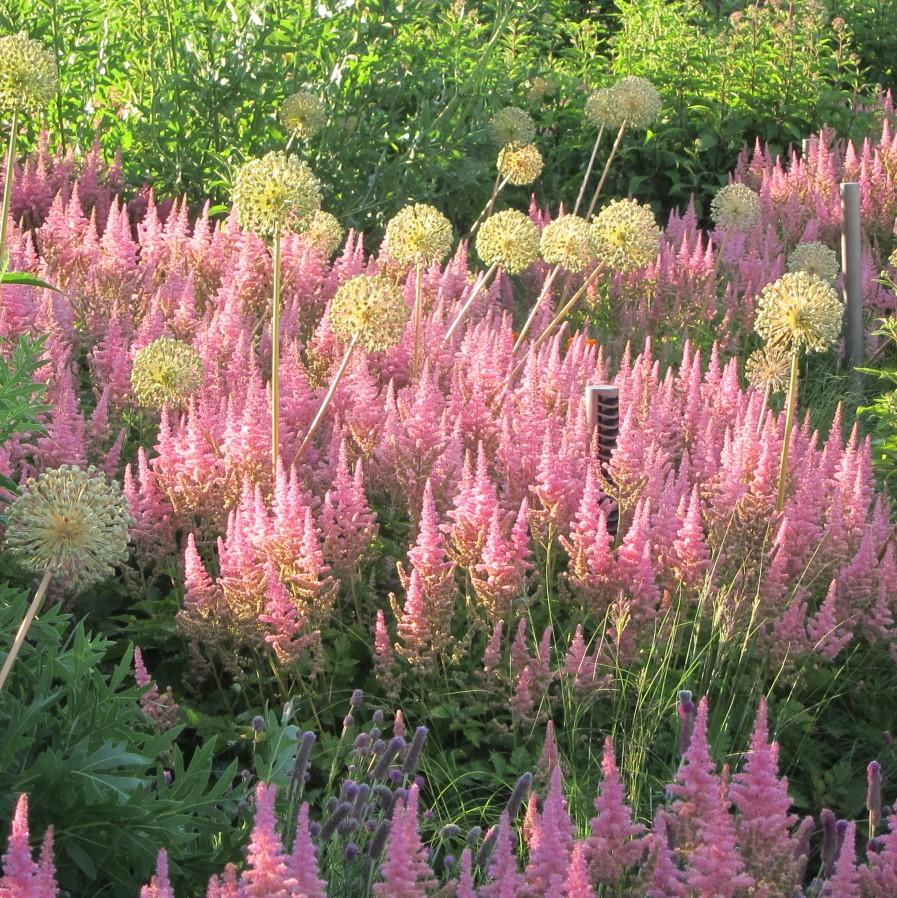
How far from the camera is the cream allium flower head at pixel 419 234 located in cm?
470

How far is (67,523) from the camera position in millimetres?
2150

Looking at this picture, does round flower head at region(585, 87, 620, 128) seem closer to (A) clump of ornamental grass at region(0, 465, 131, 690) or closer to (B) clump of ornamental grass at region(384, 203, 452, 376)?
(B) clump of ornamental grass at region(384, 203, 452, 376)

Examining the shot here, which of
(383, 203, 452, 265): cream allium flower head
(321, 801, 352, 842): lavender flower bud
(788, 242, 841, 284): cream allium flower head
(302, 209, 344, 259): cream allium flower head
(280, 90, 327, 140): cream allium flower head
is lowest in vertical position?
(321, 801, 352, 842): lavender flower bud

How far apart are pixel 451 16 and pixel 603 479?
4.86 m

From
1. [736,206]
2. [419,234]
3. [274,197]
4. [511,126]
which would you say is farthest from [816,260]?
[274,197]

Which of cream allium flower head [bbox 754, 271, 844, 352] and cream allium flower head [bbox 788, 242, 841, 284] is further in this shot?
cream allium flower head [bbox 788, 242, 841, 284]

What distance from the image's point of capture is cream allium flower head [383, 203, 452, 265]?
4.70m

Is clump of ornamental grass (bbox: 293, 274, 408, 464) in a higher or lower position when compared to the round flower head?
lower

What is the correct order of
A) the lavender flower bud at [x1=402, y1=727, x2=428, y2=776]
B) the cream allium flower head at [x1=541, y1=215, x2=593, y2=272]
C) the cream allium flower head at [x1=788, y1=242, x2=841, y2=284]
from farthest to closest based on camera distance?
the cream allium flower head at [x1=788, y1=242, x2=841, y2=284] → the cream allium flower head at [x1=541, y1=215, x2=593, y2=272] → the lavender flower bud at [x1=402, y1=727, x2=428, y2=776]

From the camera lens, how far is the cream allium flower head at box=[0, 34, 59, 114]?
345 cm

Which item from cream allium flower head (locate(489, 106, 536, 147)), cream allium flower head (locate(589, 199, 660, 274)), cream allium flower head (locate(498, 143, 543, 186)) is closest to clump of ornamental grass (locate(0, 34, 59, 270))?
cream allium flower head (locate(589, 199, 660, 274))

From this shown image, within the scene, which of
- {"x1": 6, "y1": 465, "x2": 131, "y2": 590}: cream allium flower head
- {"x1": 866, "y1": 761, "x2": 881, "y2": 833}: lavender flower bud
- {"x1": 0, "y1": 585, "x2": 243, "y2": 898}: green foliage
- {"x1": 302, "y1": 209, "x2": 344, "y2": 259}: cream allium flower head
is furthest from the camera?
{"x1": 302, "y1": 209, "x2": 344, "y2": 259}: cream allium flower head

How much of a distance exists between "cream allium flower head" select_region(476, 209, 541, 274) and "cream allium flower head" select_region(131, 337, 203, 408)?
143 cm

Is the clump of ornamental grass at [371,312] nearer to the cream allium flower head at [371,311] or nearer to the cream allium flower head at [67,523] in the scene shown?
the cream allium flower head at [371,311]
